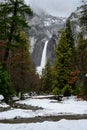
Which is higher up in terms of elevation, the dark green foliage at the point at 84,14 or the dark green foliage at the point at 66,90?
the dark green foliage at the point at 84,14

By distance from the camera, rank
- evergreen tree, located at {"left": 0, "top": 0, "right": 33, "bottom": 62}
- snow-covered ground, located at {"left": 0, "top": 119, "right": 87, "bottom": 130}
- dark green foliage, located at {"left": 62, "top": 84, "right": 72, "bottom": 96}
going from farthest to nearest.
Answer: dark green foliage, located at {"left": 62, "top": 84, "right": 72, "bottom": 96}, evergreen tree, located at {"left": 0, "top": 0, "right": 33, "bottom": 62}, snow-covered ground, located at {"left": 0, "top": 119, "right": 87, "bottom": 130}

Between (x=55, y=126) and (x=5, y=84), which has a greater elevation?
(x=55, y=126)

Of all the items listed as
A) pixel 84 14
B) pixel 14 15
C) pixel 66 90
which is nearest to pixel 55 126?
pixel 84 14

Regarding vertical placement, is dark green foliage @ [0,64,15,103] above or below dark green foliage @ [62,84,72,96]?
above

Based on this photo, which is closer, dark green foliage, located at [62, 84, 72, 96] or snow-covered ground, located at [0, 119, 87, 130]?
snow-covered ground, located at [0, 119, 87, 130]

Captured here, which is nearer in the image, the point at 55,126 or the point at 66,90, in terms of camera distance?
the point at 55,126

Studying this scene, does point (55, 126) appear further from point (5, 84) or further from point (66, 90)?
point (66, 90)

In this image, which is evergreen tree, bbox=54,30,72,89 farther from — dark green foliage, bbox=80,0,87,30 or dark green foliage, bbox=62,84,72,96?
dark green foliage, bbox=80,0,87,30

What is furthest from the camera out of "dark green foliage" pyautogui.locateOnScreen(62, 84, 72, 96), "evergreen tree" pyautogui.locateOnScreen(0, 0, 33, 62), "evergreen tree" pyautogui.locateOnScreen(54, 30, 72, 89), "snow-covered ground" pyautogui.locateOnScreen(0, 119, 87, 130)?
"evergreen tree" pyautogui.locateOnScreen(54, 30, 72, 89)

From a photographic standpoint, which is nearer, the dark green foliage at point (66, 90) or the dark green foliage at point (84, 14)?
the dark green foliage at point (84, 14)

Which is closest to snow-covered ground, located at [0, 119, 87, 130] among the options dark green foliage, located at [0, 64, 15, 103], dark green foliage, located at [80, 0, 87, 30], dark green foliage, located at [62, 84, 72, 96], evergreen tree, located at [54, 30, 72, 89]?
dark green foliage, located at [80, 0, 87, 30]

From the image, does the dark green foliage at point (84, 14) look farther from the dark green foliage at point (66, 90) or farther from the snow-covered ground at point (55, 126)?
the dark green foliage at point (66, 90)

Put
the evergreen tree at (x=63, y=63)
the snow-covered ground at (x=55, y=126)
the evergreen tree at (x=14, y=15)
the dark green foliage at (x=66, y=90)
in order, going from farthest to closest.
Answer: the evergreen tree at (x=63, y=63)
the dark green foliage at (x=66, y=90)
the evergreen tree at (x=14, y=15)
the snow-covered ground at (x=55, y=126)

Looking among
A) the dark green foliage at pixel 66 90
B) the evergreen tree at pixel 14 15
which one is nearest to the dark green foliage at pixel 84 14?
the evergreen tree at pixel 14 15
